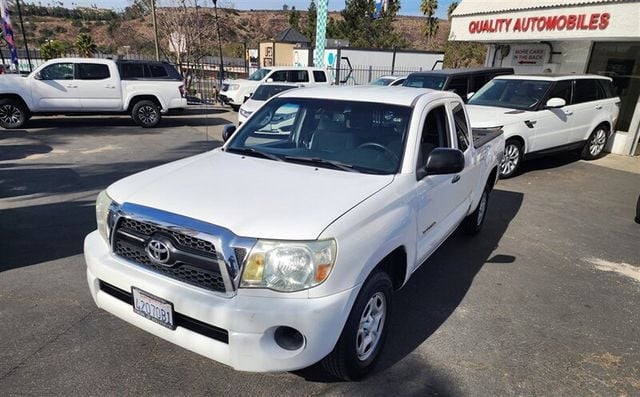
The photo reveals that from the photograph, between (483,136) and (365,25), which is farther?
(365,25)

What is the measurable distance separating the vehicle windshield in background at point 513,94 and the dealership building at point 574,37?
297cm

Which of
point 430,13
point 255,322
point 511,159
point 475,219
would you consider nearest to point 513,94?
point 511,159

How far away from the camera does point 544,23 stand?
38.9 ft

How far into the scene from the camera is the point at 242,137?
3793 millimetres

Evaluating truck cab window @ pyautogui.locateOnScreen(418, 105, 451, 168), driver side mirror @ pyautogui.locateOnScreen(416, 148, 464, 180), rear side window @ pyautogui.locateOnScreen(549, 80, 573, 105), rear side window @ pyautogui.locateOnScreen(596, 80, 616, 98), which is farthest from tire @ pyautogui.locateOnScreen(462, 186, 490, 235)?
rear side window @ pyautogui.locateOnScreen(596, 80, 616, 98)

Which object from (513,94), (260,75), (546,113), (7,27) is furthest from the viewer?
(7,27)

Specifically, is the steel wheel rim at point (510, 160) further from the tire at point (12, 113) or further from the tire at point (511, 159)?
the tire at point (12, 113)

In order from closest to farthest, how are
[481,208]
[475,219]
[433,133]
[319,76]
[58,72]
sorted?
[433,133]
[475,219]
[481,208]
[58,72]
[319,76]

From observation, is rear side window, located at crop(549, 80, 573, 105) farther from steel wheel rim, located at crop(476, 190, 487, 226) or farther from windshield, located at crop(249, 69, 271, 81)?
windshield, located at crop(249, 69, 271, 81)

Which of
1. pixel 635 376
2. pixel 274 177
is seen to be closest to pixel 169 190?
pixel 274 177

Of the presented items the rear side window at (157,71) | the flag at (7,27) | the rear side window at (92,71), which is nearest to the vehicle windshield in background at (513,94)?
the rear side window at (157,71)

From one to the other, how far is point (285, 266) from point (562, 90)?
29.9 feet

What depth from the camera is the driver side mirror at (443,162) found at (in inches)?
121

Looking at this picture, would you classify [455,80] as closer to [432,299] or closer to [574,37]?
[574,37]
